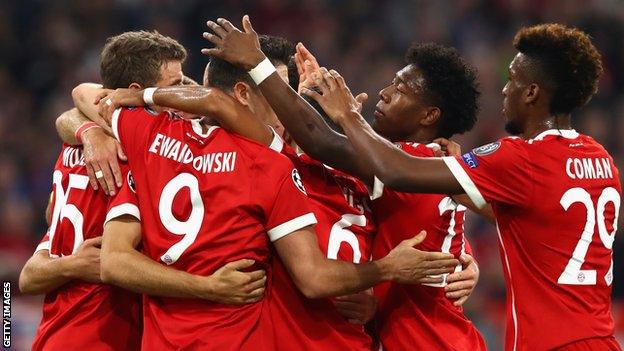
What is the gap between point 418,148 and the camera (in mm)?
4520

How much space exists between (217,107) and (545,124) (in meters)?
1.38

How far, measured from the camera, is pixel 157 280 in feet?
13.0

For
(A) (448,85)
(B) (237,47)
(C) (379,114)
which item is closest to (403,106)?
(C) (379,114)

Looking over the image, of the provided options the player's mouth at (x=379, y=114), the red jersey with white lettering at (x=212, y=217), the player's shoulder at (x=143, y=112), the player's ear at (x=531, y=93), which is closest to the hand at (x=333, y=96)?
the player's mouth at (x=379, y=114)

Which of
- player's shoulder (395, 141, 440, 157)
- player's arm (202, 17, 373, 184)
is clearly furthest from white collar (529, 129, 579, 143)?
player's arm (202, 17, 373, 184)

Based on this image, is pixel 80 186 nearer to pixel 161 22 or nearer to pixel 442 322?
pixel 442 322

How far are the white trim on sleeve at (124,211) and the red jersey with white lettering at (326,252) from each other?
0.60 metres

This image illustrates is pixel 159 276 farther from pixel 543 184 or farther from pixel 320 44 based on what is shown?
pixel 320 44

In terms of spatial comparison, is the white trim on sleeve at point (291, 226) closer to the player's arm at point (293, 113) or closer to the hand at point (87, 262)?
the player's arm at point (293, 113)

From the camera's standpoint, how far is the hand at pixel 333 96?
431cm

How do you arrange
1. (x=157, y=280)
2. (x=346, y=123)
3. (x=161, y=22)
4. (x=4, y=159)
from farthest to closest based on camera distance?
(x=161, y=22)
(x=4, y=159)
(x=346, y=123)
(x=157, y=280)

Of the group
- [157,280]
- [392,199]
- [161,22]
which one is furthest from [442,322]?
[161,22]

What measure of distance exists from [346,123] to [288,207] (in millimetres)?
512

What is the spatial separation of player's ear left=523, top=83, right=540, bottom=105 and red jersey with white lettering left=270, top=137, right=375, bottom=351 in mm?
806
